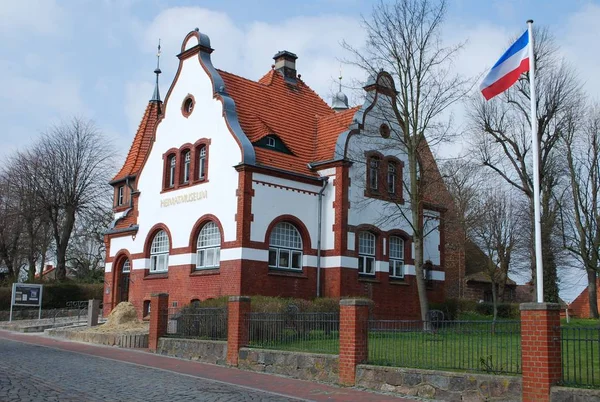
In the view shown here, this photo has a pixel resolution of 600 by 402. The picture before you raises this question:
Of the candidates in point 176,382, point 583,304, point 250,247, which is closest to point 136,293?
point 250,247

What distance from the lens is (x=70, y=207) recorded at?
4575 centimetres

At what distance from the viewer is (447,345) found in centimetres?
1480

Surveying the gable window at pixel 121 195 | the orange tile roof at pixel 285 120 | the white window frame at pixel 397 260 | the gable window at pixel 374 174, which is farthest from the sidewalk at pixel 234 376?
the gable window at pixel 121 195

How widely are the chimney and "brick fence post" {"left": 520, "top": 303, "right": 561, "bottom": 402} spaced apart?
24.4 meters

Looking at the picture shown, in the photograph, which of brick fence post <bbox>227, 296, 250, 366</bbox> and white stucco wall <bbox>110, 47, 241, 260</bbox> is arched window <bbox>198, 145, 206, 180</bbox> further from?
brick fence post <bbox>227, 296, 250, 366</bbox>

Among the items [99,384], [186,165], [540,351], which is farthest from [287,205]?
[540,351]

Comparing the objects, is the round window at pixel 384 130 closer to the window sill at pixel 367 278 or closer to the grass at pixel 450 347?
the window sill at pixel 367 278

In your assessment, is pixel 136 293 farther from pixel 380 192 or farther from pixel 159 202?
pixel 380 192

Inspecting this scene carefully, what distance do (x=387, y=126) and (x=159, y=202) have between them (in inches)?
414

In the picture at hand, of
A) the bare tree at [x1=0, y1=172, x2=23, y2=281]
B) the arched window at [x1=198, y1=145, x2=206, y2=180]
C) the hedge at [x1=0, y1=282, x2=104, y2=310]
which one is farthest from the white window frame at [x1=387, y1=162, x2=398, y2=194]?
the bare tree at [x1=0, y1=172, x2=23, y2=281]

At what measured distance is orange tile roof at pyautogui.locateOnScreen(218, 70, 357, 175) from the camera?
27.8 meters

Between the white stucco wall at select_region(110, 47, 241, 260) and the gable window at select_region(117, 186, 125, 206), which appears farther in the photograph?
the gable window at select_region(117, 186, 125, 206)

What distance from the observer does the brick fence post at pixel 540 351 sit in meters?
11.3

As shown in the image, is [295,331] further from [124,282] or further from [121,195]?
[121,195]
